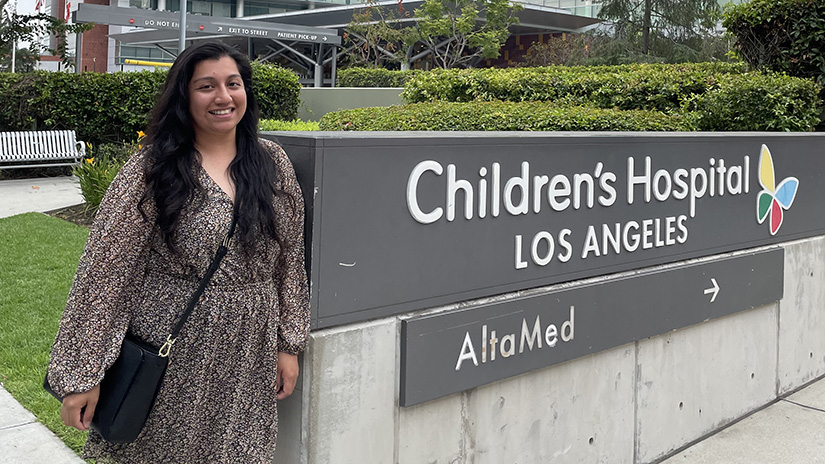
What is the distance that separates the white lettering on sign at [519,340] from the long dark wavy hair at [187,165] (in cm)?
105

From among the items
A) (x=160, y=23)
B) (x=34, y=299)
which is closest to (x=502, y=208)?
(x=34, y=299)

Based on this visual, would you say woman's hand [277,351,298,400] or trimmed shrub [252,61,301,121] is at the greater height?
trimmed shrub [252,61,301,121]

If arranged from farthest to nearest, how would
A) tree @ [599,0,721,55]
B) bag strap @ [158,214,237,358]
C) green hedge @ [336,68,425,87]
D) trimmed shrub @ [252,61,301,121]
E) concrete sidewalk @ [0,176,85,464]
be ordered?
tree @ [599,0,721,55], green hedge @ [336,68,425,87], trimmed shrub @ [252,61,301,121], concrete sidewalk @ [0,176,85,464], bag strap @ [158,214,237,358]

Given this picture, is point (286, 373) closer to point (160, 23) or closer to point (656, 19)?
point (160, 23)

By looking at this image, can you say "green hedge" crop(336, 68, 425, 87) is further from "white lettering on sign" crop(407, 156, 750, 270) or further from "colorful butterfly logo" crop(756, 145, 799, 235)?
"white lettering on sign" crop(407, 156, 750, 270)

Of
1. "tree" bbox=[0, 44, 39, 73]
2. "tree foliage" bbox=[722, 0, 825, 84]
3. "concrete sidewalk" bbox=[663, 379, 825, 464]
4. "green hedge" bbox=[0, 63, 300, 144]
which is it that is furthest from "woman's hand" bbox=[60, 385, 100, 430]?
"tree" bbox=[0, 44, 39, 73]

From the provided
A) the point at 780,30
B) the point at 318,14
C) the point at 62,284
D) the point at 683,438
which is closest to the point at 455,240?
the point at 683,438

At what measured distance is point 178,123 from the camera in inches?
101

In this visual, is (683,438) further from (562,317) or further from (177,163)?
(177,163)

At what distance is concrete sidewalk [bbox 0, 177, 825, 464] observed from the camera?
407 cm

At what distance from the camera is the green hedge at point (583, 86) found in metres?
7.79

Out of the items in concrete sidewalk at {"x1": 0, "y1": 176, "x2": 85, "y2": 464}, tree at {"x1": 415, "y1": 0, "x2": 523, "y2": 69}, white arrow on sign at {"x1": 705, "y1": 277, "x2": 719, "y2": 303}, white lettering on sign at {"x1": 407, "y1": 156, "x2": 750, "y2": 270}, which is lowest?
concrete sidewalk at {"x1": 0, "y1": 176, "x2": 85, "y2": 464}

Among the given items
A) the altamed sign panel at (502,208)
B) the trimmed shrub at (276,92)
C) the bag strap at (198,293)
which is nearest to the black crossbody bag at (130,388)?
the bag strap at (198,293)

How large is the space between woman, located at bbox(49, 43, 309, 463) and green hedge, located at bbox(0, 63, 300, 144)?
14.2 metres
